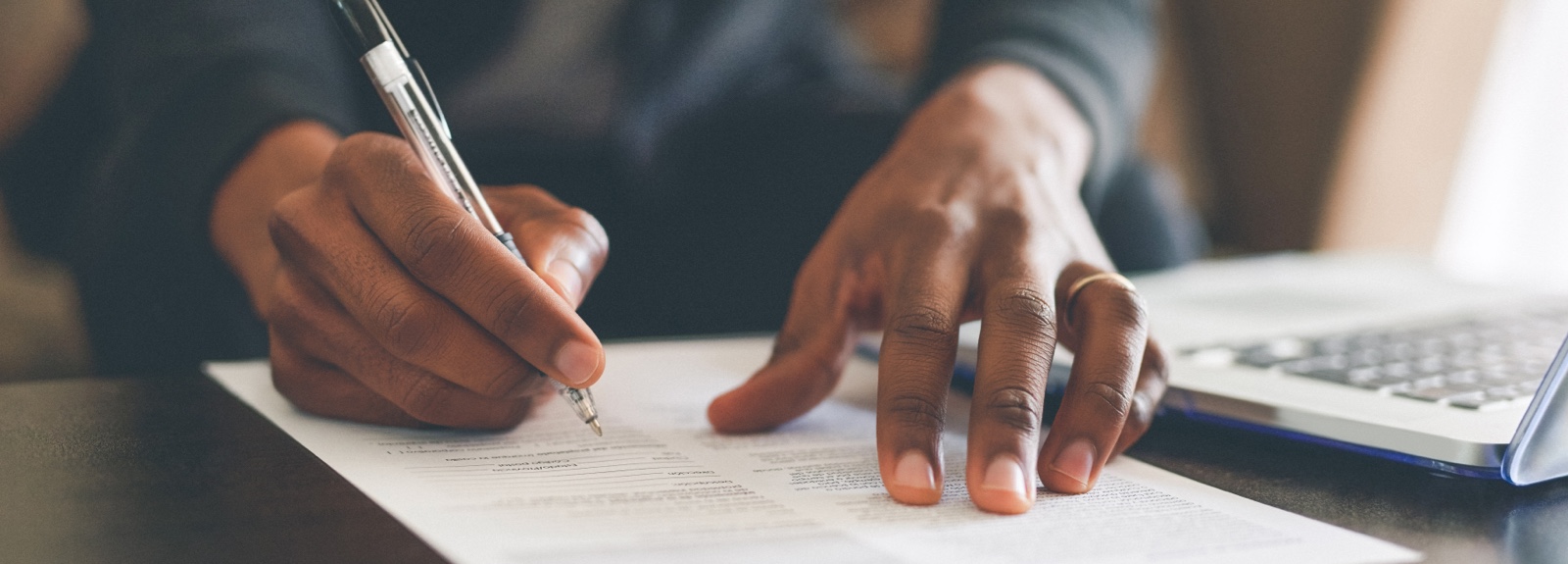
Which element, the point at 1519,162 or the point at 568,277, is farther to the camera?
the point at 1519,162

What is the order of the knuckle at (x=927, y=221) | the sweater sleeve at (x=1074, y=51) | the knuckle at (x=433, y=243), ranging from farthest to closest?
the sweater sleeve at (x=1074, y=51) → the knuckle at (x=927, y=221) → the knuckle at (x=433, y=243)

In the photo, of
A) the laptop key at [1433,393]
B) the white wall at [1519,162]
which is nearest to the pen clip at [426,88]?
the laptop key at [1433,393]

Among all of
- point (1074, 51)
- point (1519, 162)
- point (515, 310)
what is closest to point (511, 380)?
point (515, 310)

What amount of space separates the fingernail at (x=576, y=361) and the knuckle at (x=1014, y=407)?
16 centimetres

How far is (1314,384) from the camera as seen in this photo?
1.57 ft

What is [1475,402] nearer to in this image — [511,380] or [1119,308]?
[1119,308]

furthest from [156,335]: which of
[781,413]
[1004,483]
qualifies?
[1004,483]

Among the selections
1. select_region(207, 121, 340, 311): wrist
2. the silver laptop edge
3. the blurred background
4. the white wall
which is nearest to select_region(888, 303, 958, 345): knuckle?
the silver laptop edge

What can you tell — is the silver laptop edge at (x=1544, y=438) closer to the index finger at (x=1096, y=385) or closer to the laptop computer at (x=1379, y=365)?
the laptop computer at (x=1379, y=365)

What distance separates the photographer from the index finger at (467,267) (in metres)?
0.40

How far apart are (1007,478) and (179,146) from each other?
57cm

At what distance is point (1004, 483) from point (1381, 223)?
213cm

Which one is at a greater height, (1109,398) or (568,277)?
(568,277)

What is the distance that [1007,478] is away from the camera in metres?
0.36
